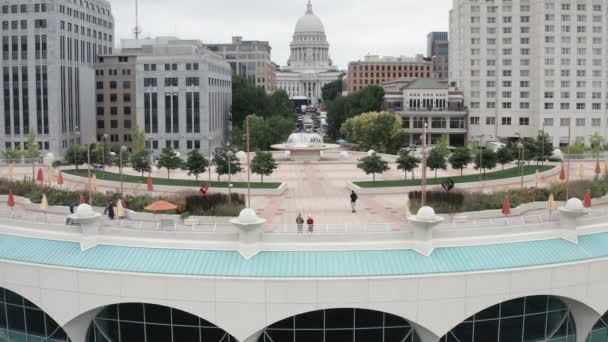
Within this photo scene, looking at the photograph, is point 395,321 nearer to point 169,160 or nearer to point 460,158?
point 460,158

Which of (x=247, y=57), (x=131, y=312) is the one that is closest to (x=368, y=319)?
(x=131, y=312)

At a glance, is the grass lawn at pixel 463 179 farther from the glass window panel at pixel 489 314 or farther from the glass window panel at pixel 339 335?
the glass window panel at pixel 339 335

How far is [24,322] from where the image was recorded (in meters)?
33.1

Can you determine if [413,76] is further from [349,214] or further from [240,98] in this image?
[349,214]

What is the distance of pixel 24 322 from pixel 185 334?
26.3 feet

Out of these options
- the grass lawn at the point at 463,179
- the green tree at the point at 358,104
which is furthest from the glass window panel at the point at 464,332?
the green tree at the point at 358,104

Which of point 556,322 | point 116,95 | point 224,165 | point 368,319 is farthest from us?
point 116,95

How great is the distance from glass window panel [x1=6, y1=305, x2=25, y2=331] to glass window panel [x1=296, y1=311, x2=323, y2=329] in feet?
42.6

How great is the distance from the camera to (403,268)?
2970 centimetres

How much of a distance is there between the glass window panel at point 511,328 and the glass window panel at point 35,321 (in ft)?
67.9

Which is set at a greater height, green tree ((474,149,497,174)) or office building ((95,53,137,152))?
office building ((95,53,137,152))

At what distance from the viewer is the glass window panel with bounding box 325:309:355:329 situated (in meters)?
30.4

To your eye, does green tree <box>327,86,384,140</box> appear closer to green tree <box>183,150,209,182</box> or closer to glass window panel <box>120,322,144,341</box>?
green tree <box>183,150,209,182</box>

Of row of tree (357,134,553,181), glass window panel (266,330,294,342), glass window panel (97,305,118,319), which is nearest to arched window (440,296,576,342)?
glass window panel (266,330,294,342)
